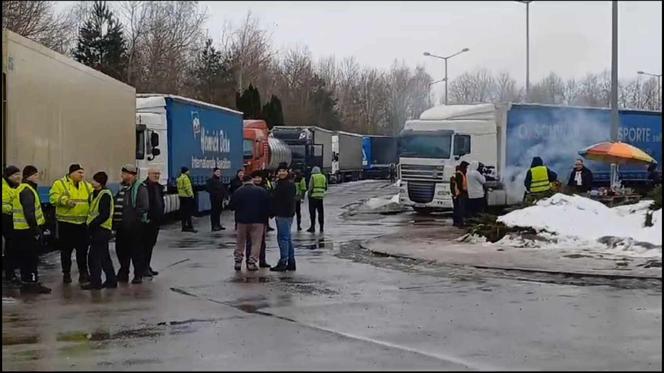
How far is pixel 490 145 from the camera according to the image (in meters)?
28.6

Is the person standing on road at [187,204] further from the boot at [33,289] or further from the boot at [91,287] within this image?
the boot at [33,289]

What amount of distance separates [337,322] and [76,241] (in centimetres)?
538

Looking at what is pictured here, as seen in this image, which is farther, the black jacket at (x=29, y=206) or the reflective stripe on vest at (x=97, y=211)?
the reflective stripe on vest at (x=97, y=211)

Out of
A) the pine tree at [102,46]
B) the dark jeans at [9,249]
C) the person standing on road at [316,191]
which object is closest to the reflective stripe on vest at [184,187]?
the person standing on road at [316,191]

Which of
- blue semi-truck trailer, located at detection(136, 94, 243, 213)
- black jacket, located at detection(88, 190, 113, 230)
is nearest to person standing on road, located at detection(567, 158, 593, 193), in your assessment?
blue semi-truck trailer, located at detection(136, 94, 243, 213)

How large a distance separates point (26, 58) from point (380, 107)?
6848 cm

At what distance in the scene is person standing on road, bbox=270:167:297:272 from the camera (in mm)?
15445

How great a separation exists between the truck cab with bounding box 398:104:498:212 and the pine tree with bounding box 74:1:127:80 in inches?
1191

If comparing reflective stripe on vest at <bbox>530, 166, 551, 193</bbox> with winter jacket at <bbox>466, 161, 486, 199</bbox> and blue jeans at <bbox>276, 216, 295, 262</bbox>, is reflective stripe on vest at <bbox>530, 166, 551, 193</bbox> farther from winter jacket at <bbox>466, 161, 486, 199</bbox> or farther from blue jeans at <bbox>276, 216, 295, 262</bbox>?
blue jeans at <bbox>276, 216, 295, 262</bbox>

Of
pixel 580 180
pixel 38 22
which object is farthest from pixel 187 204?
pixel 38 22

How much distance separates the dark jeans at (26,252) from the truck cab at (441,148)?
1727 cm

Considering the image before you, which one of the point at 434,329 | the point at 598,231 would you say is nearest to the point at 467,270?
the point at 598,231

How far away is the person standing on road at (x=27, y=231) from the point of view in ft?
42.4

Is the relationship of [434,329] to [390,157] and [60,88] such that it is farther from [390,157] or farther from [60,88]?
[390,157]
